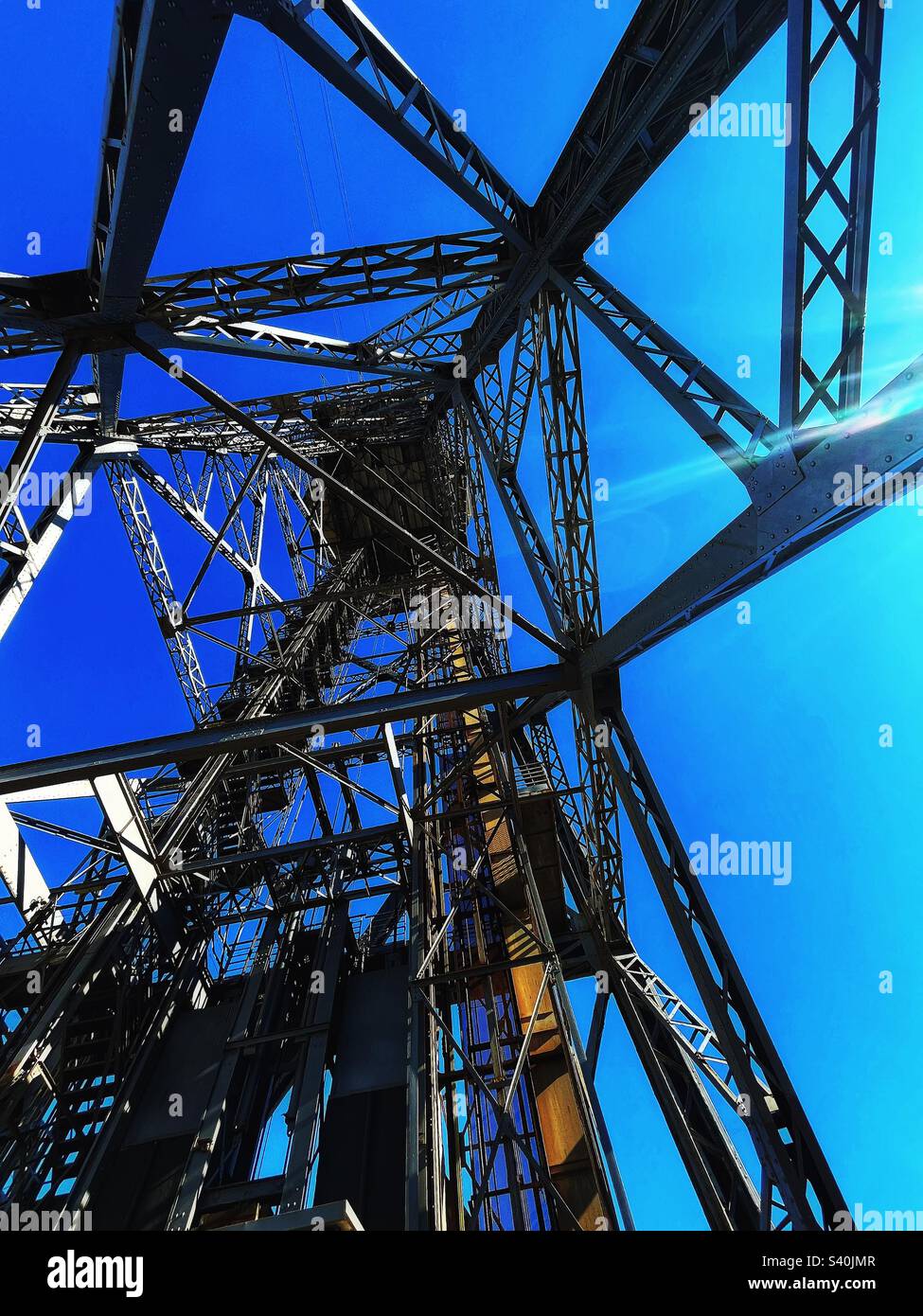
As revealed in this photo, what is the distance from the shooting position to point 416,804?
490 inches

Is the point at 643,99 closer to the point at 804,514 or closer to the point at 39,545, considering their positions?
the point at 804,514

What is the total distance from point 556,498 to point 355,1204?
26.3 feet

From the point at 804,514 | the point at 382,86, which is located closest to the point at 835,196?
the point at 804,514

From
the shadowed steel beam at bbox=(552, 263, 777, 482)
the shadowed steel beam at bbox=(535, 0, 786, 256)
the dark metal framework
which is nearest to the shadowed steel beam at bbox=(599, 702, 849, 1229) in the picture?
the dark metal framework

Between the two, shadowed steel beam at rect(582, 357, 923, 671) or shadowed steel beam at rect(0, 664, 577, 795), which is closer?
shadowed steel beam at rect(582, 357, 923, 671)

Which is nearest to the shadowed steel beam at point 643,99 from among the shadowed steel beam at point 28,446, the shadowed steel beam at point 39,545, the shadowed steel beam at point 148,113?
the shadowed steel beam at point 148,113

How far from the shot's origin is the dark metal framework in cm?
485

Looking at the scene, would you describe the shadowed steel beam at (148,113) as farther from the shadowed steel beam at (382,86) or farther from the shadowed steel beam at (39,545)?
the shadowed steel beam at (39,545)

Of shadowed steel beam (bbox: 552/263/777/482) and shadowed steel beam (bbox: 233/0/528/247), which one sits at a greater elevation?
shadowed steel beam (bbox: 233/0/528/247)

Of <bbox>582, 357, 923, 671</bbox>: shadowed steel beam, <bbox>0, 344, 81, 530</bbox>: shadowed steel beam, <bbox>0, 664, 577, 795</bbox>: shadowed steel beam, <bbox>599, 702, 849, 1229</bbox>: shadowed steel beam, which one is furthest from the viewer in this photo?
<bbox>0, 664, 577, 795</bbox>: shadowed steel beam

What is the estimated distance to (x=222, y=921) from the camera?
1244 cm

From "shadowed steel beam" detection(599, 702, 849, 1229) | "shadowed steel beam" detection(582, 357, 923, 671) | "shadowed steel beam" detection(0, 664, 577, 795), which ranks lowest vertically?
"shadowed steel beam" detection(599, 702, 849, 1229)

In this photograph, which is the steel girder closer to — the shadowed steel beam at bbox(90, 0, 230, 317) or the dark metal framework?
the dark metal framework

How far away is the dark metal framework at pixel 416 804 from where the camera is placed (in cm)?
485
